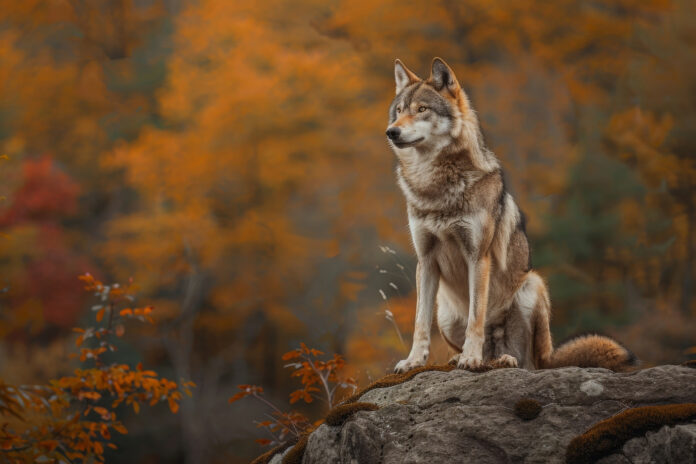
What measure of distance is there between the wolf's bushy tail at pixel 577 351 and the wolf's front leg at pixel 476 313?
484 millimetres

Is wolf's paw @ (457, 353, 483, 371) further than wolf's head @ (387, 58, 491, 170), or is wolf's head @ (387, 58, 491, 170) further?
wolf's head @ (387, 58, 491, 170)

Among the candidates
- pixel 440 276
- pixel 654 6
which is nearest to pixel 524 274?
pixel 440 276

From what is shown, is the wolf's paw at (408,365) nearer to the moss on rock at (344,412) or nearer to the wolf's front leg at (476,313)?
the wolf's front leg at (476,313)

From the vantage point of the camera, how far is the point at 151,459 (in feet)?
33.9

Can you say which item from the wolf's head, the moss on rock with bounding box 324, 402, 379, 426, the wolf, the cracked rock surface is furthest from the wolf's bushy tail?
the moss on rock with bounding box 324, 402, 379, 426

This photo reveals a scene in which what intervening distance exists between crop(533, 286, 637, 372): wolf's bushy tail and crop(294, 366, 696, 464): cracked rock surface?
0.53 m

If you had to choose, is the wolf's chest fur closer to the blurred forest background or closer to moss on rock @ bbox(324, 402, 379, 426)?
moss on rock @ bbox(324, 402, 379, 426)

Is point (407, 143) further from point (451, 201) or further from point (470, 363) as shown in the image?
point (470, 363)

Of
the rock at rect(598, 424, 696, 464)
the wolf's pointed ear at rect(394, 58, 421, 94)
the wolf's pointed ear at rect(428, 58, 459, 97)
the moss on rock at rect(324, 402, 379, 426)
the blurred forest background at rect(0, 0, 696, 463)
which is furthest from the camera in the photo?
the blurred forest background at rect(0, 0, 696, 463)

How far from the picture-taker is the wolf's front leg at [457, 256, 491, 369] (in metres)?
3.26

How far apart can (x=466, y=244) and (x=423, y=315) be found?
44 centimetres

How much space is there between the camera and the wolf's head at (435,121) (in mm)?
3529

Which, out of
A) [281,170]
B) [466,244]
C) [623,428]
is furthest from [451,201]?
[281,170]

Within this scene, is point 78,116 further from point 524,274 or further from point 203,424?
point 524,274
